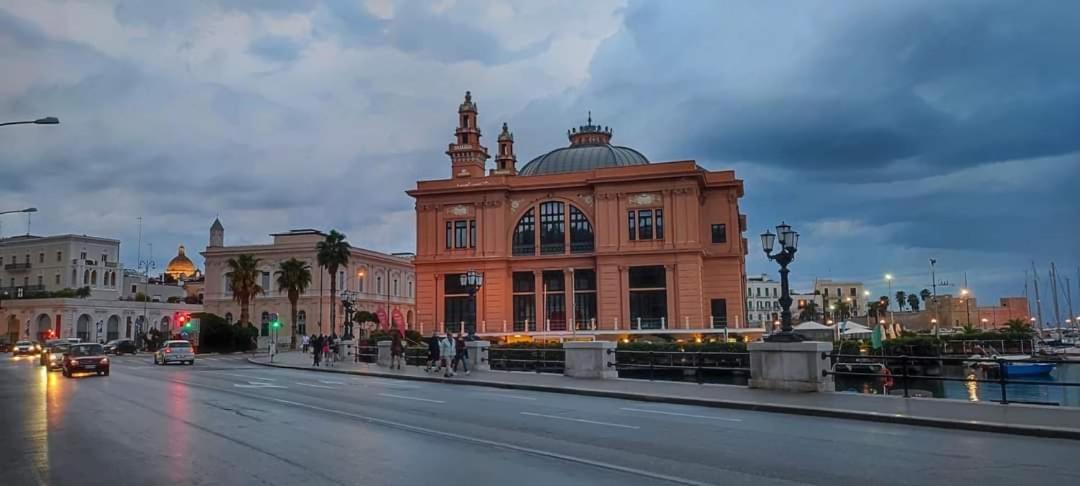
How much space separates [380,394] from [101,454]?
36.2ft

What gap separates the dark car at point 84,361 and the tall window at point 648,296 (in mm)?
38355

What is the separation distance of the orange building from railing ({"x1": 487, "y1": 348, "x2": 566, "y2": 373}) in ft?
71.8

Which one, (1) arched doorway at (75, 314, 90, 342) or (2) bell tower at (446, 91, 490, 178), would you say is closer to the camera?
(2) bell tower at (446, 91, 490, 178)

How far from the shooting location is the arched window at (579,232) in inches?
2566

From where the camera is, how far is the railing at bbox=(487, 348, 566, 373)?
114 ft

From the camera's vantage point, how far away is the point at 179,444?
39.8ft

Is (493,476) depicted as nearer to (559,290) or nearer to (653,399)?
(653,399)

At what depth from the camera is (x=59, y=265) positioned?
4409 inches

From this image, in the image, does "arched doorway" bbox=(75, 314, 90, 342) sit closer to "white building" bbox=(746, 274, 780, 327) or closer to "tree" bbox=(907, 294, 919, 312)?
"white building" bbox=(746, 274, 780, 327)

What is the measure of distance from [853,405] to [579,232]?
4912 centimetres

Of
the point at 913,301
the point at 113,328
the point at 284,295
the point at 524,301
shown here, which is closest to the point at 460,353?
the point at 524,301

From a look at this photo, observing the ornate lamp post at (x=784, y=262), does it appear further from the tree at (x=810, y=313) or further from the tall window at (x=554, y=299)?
the tree at (x=810, y=313)

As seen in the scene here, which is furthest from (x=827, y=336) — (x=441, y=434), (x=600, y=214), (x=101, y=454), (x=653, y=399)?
(x=101, y=454)

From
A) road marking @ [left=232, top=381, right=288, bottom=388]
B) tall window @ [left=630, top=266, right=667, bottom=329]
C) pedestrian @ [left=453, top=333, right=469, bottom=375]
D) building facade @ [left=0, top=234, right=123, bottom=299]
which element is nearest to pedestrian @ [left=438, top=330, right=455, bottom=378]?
pedestrian @ [left=453, top=333, right=469, bottom=375]
